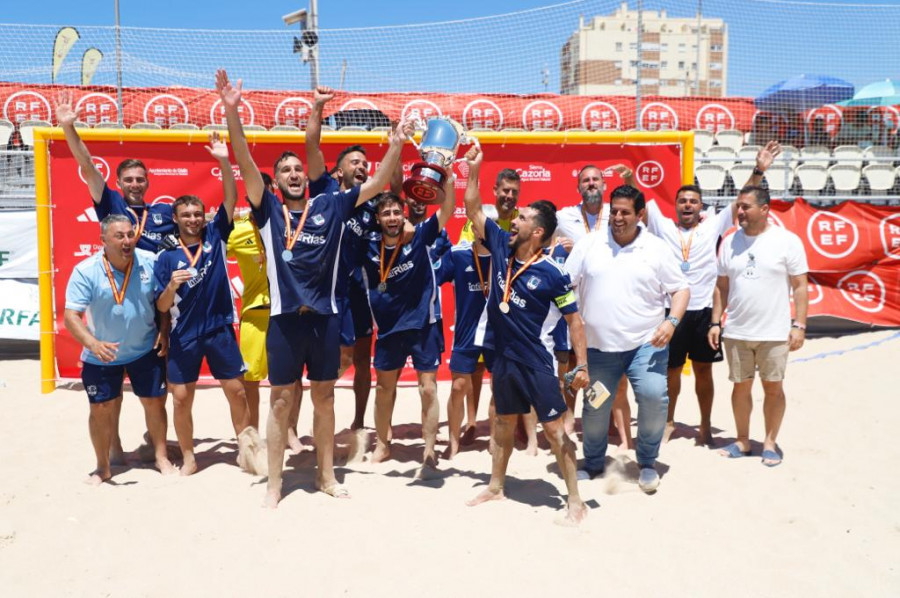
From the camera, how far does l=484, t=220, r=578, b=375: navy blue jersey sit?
402cm

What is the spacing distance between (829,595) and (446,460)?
8.65ft

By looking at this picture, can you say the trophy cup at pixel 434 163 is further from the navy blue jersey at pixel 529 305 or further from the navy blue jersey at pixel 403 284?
the navy blue jersey at pixel 403 284

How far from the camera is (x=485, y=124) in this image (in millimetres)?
14758

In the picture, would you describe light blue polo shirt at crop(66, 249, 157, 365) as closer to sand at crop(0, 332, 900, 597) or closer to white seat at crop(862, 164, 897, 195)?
sand at crop(0, 332, 900, 597)

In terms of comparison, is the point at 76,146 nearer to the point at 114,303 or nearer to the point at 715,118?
the point at 114,303

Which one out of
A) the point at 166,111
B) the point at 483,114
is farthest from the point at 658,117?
the point at 166,111

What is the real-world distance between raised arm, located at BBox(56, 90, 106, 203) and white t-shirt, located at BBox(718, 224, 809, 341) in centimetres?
445

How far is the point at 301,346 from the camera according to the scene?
13.9 ft

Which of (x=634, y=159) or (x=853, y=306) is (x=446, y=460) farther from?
(x=853, y=306)

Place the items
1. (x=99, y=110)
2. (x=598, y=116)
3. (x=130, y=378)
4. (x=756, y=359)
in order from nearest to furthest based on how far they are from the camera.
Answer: (x=130, y=378) → (x=756, y=359) → (x=99, y=110) → (x=598, y=116)

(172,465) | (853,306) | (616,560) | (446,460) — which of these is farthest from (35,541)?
(853,306)

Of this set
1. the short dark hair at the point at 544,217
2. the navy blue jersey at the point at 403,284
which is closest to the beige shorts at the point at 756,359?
the short dark hair at the point at 544,217

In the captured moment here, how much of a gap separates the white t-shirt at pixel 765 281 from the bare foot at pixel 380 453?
8.70 ft

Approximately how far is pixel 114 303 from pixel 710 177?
922cm
